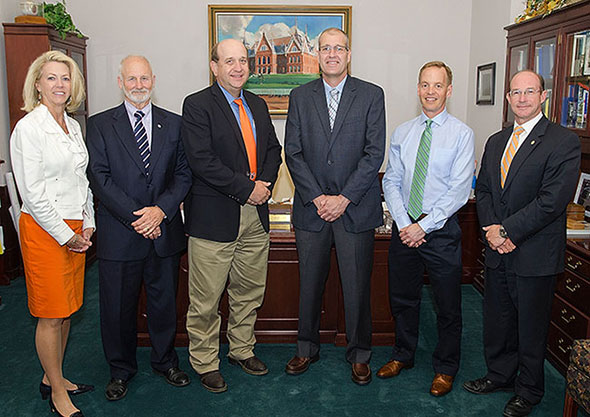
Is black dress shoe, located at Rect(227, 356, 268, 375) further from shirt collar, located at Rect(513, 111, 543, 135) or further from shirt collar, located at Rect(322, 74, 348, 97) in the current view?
shirt collar, located at Rect(513, 111, 543, 135)

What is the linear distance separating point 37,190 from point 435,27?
477cm

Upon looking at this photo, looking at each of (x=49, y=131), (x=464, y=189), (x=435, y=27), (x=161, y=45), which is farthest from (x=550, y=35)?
(x=161, y=45)

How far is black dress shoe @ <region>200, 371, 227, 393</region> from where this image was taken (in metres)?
3.10

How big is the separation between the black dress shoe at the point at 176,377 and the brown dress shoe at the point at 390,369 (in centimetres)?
111

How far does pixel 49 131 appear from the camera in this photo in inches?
102

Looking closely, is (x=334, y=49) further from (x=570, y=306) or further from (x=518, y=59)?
(x=570, y=306)

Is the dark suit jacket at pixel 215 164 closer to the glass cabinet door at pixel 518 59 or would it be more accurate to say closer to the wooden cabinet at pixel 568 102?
the wooden cabinet at pixel 568 102

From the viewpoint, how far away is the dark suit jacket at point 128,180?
282cm

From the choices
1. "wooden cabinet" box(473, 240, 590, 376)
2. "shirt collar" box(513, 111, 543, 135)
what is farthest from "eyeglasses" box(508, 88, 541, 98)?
"wooden cabinet" box(473, 240, 590, 376)

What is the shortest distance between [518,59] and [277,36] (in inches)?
107

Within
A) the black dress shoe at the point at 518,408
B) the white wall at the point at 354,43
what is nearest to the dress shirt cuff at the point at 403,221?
the black dress shoe at the point at 518,408

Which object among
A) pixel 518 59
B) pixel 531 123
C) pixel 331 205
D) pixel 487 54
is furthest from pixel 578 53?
pixel 487 54

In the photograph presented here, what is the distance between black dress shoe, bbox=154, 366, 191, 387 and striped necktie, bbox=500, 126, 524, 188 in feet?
6.64

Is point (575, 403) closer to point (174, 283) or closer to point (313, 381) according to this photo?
point (313, 381)
